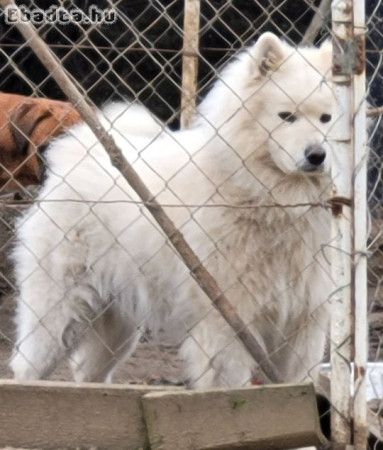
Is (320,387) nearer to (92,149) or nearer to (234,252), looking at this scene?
(234,252)

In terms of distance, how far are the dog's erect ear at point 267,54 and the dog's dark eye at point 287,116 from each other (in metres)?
0.18

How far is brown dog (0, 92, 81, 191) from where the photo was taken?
4984mm

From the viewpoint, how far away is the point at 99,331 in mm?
4715

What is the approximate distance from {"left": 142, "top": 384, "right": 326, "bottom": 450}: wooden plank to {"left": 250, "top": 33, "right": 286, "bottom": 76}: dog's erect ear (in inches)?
55.0

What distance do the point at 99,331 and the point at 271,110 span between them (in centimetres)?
132

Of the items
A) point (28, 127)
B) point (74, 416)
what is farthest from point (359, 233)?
point (28, 127)

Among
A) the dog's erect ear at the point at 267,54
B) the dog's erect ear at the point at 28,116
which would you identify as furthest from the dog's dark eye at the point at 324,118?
Answer: the dog's erect ear at the point at 28,116

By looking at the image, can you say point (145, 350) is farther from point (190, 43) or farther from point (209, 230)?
point (209, 230)

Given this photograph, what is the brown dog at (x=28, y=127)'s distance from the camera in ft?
16.4

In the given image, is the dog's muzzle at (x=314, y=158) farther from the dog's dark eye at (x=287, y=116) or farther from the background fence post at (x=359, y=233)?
the background fence post at (x=359, y=233)

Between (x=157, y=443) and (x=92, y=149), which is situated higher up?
(x=92, y=149)

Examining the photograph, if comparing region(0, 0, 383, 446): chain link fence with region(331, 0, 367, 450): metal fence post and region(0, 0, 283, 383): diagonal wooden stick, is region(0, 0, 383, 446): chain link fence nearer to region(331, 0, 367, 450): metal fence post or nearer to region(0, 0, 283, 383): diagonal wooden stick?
region(0, 0, 283, 383): diagonal wooden stick

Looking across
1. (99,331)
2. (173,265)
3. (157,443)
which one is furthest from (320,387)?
(99,331)

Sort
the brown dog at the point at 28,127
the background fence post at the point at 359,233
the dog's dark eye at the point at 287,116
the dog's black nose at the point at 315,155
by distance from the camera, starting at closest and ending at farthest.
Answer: the background fence post at the point at 359,233, the dog's black nose at the point at 315,155, the dog's dark eye at the point at 287,116, the brown dog at the point at 28,127
